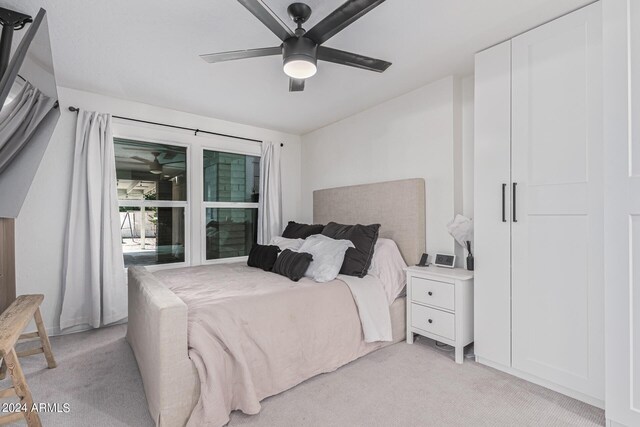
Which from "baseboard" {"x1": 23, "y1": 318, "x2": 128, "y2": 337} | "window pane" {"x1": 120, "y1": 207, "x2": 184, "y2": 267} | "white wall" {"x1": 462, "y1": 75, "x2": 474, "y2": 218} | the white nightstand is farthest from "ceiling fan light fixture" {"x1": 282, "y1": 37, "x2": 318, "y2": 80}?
"baseboard" {"x1": 23, "y1": 318, "x2": 128, "y2": 337}

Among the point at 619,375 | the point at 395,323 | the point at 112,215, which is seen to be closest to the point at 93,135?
the point at 112,215

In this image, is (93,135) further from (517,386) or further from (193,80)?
(517,386)

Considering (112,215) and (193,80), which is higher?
(193,80)

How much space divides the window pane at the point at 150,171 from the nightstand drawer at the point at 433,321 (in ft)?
9.61

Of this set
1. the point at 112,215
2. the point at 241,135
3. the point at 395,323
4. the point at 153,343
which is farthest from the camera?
the point at 241,135

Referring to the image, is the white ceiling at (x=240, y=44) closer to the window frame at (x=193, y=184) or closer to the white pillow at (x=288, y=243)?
the window frame at (x=193, y=184)

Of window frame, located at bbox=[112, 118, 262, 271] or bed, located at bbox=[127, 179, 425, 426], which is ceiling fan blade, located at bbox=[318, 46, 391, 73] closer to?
bed, located at bbox=[127, 179, 425, 426]

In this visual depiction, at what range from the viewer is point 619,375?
5.13ft

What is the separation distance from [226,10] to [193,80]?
1134mm

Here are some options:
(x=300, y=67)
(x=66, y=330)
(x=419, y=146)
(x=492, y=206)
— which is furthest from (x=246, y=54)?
(x=66, y=330)

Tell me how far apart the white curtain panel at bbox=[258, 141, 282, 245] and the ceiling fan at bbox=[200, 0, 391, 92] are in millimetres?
2353

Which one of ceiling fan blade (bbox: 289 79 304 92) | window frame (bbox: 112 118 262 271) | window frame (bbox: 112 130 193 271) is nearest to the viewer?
ceiling fan blade (bbox: 289 79 304 92)

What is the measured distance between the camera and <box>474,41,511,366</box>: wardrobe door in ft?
7.13

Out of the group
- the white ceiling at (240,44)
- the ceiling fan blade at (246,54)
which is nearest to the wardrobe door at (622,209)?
the white ceiling at (240,44)
